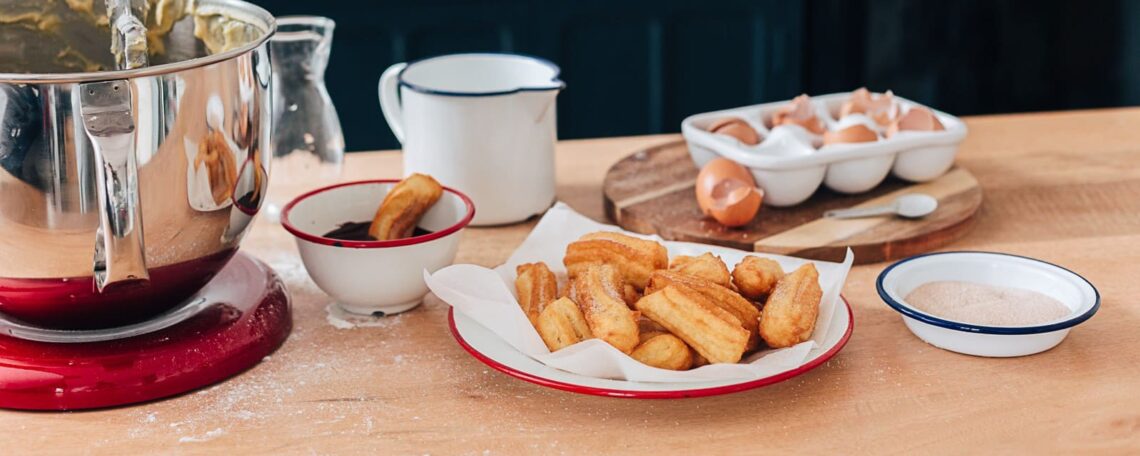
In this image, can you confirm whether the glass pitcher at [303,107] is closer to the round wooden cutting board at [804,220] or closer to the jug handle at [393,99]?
the jug handle at [393,99]

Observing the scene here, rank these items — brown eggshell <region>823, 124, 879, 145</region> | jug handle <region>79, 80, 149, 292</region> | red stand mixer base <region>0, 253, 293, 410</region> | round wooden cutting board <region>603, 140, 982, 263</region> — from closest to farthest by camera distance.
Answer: jug handle <region>79, 80, 149, 292</region>, red stand mixer base <region>0, 253, 293, 410</region>, round wooden cutting board <region>603, 140, 982, 263</region>, brown eggshell <region>823, 124, 879, 145</region>

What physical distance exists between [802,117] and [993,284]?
410 millimetres

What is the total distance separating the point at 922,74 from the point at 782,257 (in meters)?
2.02

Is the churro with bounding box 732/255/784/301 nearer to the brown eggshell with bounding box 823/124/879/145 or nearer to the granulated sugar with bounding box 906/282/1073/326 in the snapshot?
the granulated sugar with bounding box 906/282/1073/326

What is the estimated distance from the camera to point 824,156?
1332mm

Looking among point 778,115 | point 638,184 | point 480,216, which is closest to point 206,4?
point 480,216

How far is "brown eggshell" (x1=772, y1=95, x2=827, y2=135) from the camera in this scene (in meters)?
1.46

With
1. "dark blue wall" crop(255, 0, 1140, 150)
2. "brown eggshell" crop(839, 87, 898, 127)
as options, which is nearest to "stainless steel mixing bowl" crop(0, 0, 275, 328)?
"brown eggshell" crop(839, 87, 898, 127)

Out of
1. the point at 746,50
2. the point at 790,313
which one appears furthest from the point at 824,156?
the point at 746,50

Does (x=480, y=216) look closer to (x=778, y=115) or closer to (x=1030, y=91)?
(x=778, y=115)

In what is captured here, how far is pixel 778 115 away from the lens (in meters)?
1.50

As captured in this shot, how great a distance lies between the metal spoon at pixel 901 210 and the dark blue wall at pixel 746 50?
1.68 m

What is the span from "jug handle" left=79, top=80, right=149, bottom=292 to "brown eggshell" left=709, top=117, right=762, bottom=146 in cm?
74

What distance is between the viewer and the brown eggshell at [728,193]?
1.28 m
